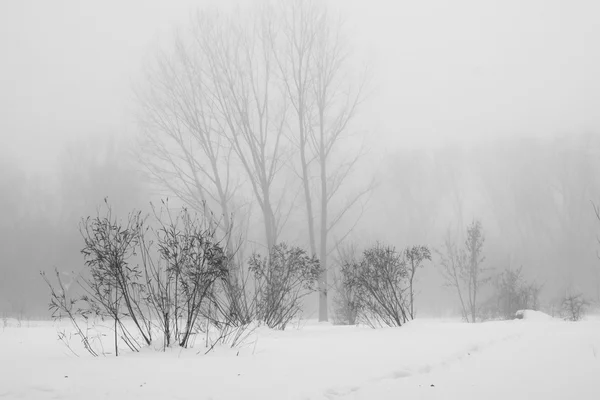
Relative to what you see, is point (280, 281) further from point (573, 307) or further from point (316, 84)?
point (573, 307)

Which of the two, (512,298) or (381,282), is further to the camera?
(512,298)

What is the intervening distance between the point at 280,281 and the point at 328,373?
3493 millimetres

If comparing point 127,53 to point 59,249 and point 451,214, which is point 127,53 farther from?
point 451,214

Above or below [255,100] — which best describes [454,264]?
below

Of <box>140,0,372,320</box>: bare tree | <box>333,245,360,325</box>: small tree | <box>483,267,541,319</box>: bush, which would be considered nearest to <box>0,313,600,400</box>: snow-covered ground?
<box>333,245,360,325</box>: small tree

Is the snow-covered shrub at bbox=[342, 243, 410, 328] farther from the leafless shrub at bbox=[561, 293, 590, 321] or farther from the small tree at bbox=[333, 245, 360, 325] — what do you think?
the leafless shrub at bbox=[561, 293, 590, 321]

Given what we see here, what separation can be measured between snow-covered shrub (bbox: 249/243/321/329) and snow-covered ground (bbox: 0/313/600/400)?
212cm

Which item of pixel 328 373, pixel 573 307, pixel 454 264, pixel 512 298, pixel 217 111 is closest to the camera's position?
pixel 328 373

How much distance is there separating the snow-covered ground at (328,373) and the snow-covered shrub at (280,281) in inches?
83.6

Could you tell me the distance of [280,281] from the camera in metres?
6.09

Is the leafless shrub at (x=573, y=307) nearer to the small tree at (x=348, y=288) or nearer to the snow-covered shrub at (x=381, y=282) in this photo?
the small tree at (x=348, y=288)

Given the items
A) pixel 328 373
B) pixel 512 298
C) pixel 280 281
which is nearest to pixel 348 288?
pixel 280 281

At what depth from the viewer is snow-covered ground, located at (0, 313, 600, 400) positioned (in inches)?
85.9

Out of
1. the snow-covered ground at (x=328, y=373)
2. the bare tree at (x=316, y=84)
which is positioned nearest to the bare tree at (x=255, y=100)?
the bare tree at (x=316, y=84)
